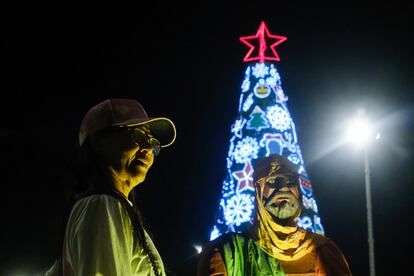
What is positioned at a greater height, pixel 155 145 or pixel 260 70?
pixel 260 70

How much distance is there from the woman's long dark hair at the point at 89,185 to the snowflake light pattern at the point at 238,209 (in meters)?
11.1

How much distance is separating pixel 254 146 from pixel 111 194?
1244cm

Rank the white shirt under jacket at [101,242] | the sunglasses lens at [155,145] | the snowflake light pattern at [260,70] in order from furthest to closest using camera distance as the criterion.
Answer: the snowflake light pattern at [260,70] < the sunglasses lens at [155,145] < the white shirt under jacket at [101,242]

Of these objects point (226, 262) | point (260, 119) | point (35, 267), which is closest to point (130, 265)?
point (226, 262)

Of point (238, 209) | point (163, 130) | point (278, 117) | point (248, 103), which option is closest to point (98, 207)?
point (163, 130)

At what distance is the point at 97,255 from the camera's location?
7.22ft

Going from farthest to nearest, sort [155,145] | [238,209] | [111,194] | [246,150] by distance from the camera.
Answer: [246,150]
[238,209]
[155,145]
[111,194]

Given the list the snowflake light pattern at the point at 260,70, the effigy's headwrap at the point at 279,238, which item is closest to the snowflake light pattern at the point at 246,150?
the snowflake light pattern at the point at 260,70

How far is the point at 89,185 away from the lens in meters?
2.66

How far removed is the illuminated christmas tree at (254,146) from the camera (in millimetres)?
14055

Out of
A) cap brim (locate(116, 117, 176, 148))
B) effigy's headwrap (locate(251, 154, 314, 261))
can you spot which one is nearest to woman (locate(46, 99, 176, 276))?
cap brim (locate(116, 117, 176, 148))

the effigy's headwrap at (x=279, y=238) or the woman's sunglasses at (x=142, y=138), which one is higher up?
the woman's sunglasses at (x=142, y=138)

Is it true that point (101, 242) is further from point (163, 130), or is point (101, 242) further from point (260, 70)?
point (260, 70)

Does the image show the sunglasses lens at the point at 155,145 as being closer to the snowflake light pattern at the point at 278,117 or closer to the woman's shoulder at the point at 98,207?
the woman's shoulder at the point at 98,207
